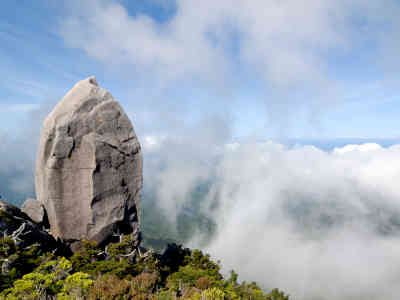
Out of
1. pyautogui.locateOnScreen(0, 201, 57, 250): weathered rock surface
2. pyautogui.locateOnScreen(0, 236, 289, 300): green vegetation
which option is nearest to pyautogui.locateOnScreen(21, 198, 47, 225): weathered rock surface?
pyautogui.locateOnScreen(0, 201, 57, 250): weathered rock surface

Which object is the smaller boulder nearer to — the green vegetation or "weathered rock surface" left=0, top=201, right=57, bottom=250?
"weathered rock surface" left=0, top=201, right=57, bottom=250

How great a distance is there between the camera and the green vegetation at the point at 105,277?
14.1 m

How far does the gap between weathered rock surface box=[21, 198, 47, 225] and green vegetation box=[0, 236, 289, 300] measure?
4.45m

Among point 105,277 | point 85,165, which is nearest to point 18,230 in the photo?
point 85,165

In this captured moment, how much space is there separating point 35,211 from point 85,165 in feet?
22.2

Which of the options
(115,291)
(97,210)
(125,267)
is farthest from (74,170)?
(115,291)

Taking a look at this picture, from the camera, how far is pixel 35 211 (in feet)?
75.1

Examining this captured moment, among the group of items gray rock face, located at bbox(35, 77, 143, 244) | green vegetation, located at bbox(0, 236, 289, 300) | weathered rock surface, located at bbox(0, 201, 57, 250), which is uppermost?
gray rock face, located at bbox(35, 77, 143, 244)

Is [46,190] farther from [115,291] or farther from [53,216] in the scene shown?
[115,291]

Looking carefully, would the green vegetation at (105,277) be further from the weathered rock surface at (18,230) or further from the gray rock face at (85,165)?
the gray rock face at (85,165)

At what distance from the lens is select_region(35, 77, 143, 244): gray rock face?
21.8 meters

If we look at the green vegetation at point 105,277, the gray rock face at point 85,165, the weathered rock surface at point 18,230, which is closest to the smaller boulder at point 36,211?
the gray rock face at point 85,165

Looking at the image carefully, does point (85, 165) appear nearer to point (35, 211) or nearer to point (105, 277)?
point (35, 211)

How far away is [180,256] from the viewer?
29.1 m
